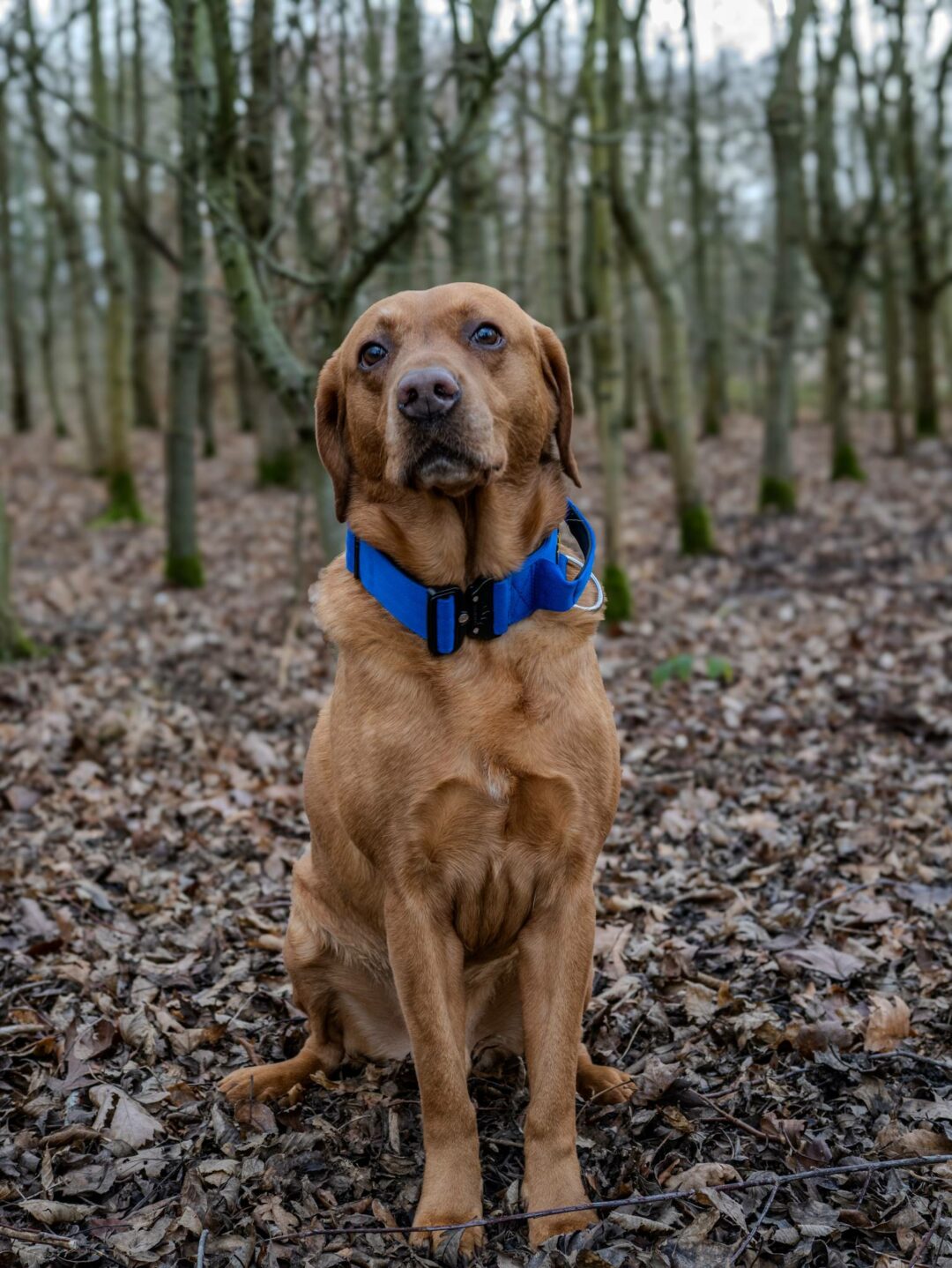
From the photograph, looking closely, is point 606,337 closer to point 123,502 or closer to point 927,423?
point 123,502

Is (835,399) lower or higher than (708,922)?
higher

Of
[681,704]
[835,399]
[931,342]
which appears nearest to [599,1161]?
[681,704]

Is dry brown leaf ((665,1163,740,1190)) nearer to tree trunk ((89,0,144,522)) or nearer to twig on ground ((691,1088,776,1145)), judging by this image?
twig on ground ((691,1088,776,1145))

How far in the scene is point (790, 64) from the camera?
44.7ft

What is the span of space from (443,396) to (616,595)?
693 cm

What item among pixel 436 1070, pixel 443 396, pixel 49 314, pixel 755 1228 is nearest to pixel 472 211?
pixel 443 396

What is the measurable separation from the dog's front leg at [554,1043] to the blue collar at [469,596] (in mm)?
764

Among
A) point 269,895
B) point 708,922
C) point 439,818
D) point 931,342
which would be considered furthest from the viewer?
point 931,342

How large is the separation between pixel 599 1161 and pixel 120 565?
36.9ft

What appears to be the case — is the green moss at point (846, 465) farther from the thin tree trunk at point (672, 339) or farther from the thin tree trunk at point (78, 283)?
the thin tree trunk at point (78, 283)

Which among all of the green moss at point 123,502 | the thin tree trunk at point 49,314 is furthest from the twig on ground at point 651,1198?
the thin tree trunk at point 49,314

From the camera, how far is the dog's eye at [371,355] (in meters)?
3.31

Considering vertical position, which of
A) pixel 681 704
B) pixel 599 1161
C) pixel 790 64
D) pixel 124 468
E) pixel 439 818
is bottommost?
pixel 599 1161

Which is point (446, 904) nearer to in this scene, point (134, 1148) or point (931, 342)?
point (134, 1148)
